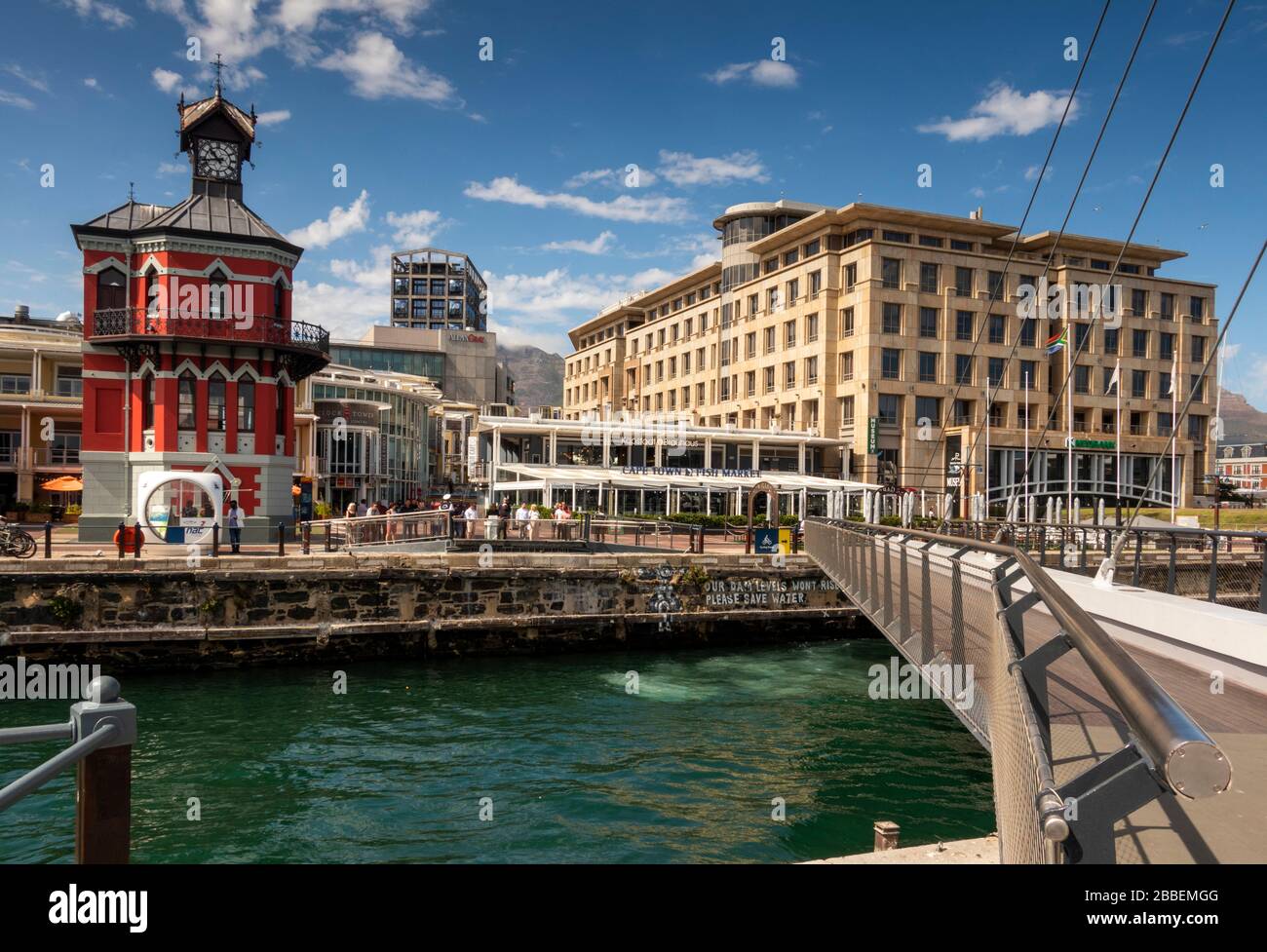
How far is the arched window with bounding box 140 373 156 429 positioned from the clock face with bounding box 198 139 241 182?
925 cm

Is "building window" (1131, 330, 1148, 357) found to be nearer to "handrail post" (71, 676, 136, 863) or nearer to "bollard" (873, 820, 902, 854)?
"bollard" (873, 820, 902, 854)

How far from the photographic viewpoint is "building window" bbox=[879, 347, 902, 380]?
58906mm

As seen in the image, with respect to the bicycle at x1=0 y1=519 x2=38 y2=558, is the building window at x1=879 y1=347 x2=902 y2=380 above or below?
above

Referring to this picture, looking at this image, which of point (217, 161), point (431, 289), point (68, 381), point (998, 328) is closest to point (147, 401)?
point (217, 161)

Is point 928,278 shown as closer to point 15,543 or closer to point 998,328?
point 998,328

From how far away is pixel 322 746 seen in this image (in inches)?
568

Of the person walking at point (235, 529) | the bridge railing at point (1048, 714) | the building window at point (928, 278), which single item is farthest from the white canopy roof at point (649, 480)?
the bridge railing at point (1048, 714)

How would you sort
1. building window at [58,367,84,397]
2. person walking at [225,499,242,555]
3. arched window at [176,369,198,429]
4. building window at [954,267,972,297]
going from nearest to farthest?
1. person walking at [225,499,242,555]
2. arched window at [176,369,198,429]
3. building window at [58,367,84,397]
4. building window at [954,267,972,297]

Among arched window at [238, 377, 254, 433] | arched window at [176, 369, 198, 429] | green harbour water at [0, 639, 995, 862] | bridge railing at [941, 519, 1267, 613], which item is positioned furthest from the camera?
arched window at [238, 377, 254, 433]

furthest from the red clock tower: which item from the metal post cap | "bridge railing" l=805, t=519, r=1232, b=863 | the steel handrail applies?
the steel handrail

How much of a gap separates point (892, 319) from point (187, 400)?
4573cm

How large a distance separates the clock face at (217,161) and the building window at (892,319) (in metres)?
41.9
